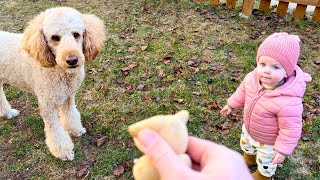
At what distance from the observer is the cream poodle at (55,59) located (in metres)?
2.87

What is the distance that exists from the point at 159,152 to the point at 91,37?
217 cm

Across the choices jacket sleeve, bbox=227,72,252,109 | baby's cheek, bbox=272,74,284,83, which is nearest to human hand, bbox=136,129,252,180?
baby's cheek, bbox=272,74,284,83

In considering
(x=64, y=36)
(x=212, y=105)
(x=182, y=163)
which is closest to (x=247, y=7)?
(x=212, y=105)

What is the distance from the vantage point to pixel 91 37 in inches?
122

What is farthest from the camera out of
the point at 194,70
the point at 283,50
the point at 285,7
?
the point at 285,7

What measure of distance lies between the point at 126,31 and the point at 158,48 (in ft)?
2.79

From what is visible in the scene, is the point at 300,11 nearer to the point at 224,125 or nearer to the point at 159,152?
the point at 224,125

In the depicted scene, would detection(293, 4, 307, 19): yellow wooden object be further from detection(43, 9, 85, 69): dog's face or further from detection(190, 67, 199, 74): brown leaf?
detection(43, 9, 85, 69): dog's face

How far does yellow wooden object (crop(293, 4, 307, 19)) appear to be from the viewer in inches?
234

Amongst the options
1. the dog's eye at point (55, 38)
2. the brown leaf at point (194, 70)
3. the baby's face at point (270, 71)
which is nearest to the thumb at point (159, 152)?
the baby's face at point (270, 71)

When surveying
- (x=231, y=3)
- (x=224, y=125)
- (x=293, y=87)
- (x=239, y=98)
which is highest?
(x=293, y=87)

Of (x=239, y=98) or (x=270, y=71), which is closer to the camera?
(x=270, y=71)

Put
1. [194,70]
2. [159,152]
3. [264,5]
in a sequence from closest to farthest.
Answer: [159,152]
[194,70]
[264,5]

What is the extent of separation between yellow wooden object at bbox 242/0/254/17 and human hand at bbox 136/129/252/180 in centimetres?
528
